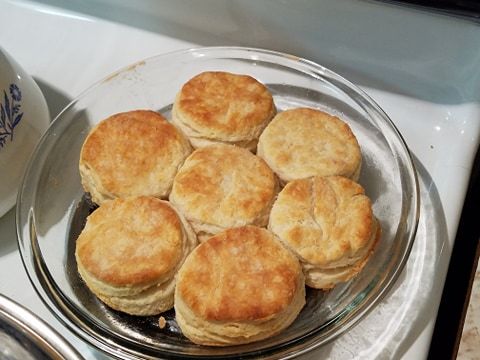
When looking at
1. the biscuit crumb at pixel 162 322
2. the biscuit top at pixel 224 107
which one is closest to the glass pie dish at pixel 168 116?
the biscuit crumb at pixel 162 322

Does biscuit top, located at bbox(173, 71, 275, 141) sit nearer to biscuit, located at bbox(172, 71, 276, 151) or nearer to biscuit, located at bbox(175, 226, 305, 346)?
biscuit, located at bbox(172, 71, 276, 151)

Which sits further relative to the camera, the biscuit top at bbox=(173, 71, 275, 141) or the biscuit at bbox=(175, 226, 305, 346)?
the biscuit top at bbox=(173, 71, 275, 141)

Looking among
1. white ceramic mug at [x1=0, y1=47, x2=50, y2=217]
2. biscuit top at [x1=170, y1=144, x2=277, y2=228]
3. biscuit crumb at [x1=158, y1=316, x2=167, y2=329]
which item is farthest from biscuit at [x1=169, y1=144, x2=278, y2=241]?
white ceramic mug at [x1=0, y1=47, x2=50, y2=217]

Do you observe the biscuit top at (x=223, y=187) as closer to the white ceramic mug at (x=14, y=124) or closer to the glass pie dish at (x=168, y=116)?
the glass pie dish at (x=168, y=116)

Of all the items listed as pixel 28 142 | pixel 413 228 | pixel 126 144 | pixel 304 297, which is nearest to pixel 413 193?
pixel 413 228

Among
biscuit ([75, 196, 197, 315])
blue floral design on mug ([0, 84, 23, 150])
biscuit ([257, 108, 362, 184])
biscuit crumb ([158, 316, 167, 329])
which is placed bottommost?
biscuit crumb ([158, 316, 167, 329])

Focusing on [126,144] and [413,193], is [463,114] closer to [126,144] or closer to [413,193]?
[413,193]

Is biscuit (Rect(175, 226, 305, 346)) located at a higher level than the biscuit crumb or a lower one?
higher
